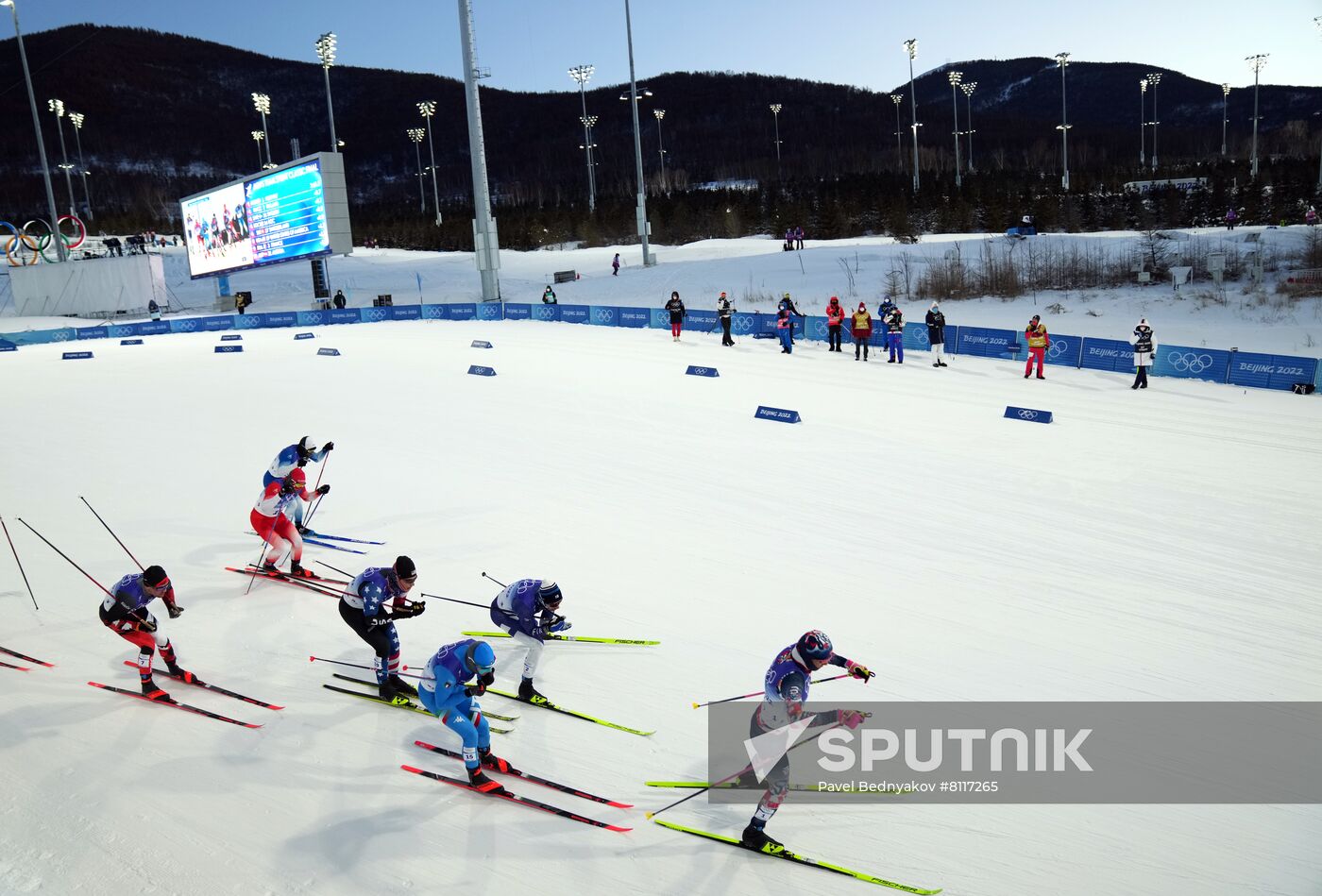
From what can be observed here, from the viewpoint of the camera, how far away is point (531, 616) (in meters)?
7.68

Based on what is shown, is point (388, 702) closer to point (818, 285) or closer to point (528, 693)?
point (528, 693)

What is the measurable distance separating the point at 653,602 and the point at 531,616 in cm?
258

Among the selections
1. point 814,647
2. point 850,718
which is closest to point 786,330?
point 814,647

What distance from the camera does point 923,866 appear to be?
5.95 meters

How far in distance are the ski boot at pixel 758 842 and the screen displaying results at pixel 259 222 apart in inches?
1351

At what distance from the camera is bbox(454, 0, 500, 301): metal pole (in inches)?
1382

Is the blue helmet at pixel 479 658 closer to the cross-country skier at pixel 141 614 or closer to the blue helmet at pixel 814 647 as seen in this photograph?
the blue helmet at pixel 814 647

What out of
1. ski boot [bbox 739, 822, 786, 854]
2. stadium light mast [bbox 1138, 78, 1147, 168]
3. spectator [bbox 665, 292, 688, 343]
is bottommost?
ski boot [bbox 739, 822, 786, 854]

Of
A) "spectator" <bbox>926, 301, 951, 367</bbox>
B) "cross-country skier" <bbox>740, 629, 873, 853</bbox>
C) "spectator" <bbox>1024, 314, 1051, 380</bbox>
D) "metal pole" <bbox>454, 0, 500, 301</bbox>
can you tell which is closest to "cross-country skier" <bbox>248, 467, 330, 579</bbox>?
"cross-country skier" <bbox>740, 629, 873, 853</bbox>

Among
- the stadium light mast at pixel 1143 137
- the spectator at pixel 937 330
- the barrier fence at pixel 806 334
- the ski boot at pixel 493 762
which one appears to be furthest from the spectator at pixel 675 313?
the stadium light mast at pixel 1143 137

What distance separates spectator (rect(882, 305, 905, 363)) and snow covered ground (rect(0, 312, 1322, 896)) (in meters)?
1.57

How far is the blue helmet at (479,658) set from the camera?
6.21 metres

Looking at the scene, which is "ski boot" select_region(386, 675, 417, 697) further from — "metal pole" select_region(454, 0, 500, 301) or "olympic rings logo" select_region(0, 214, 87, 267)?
"olympic rings logo" select_region(0, 214, 87, 267)

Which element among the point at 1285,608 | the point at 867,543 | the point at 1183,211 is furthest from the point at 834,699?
the point at 1183,211
